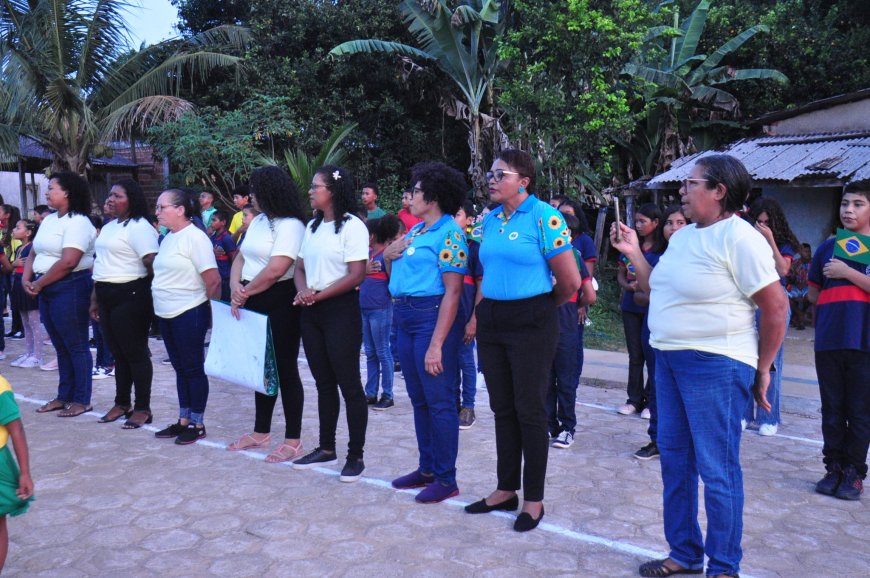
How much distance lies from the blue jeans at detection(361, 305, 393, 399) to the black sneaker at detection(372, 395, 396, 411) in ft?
0.09

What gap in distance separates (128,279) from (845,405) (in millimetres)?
5321

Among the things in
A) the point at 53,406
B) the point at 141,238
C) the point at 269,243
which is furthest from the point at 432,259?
the point at 53,406

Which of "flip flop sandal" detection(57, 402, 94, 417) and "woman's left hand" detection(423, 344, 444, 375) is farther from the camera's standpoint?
"flip flop sandal" detection(57, 402, 94, 417)

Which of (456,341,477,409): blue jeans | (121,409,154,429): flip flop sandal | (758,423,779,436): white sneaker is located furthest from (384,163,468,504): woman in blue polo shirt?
(758,423,779,436): white sneaker

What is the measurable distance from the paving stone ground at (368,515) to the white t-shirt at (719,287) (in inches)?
48.1

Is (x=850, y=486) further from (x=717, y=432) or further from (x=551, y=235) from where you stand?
(x=551, y=235)

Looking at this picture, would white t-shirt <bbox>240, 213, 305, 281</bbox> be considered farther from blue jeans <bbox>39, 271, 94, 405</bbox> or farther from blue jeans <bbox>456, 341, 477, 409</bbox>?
blue jeans <bbox>39, 271, 94, 405</bbox>

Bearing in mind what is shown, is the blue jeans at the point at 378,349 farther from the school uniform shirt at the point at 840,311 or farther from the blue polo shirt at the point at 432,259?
the school uniform shirt at the point at 840,311

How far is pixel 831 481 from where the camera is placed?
16.1 ft

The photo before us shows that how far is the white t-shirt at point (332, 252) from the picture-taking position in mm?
5012

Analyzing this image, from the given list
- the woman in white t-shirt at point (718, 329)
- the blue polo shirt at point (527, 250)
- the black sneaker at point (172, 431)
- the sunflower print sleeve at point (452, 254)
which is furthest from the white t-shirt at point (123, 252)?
the woman in white t-shirt at point (718, 329)

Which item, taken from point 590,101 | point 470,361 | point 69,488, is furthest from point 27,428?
point 590,101

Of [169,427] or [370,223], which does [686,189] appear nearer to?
[370,223]

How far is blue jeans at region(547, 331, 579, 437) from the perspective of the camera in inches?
230
